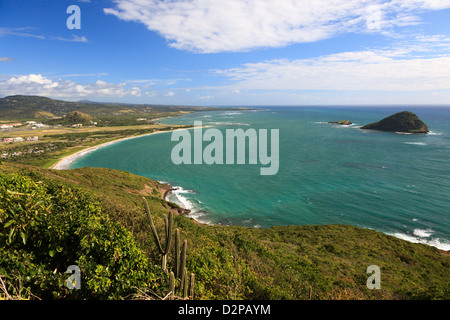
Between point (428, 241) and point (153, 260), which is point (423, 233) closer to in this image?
point (428, 241)

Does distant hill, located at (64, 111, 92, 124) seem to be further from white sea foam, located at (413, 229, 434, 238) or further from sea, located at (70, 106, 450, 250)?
white sea foam, located at (413, 229, 434, 238)

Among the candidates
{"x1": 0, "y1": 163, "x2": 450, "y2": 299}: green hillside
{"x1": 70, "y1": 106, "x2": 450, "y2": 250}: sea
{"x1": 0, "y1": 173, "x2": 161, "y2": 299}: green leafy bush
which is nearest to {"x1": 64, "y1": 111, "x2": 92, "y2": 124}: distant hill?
{"x1": 70, "y1": 106, "x2": 450, "y2": 250}: sea

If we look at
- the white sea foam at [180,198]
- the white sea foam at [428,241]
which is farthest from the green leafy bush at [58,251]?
the white sea foam at [428,241]

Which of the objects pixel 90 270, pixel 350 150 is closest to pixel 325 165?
pixel 350 150

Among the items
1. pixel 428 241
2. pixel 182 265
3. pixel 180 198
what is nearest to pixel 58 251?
pixel 182 265

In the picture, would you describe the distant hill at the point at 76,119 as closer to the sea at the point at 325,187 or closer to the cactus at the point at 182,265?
the sea at the point at 325,187
